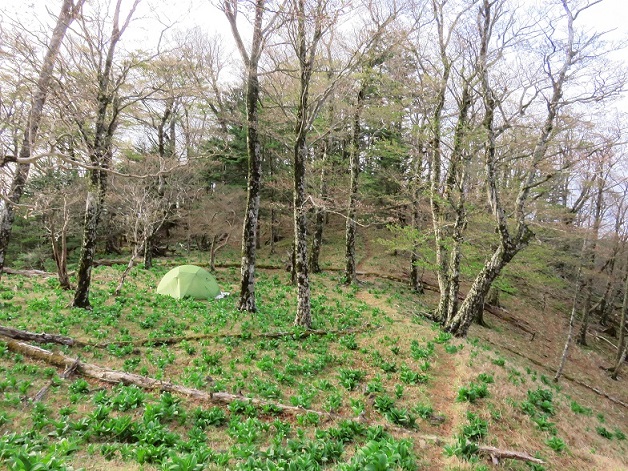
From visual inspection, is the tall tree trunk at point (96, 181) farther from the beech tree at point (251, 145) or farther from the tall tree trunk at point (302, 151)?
the tall tree trunk at point (302, 151)

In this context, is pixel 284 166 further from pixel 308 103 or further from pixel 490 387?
pixel 490 387

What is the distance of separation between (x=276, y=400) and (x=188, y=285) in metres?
9.77

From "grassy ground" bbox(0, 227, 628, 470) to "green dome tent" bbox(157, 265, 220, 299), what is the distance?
978 millimetres

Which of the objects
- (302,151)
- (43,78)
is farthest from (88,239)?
(302,151)

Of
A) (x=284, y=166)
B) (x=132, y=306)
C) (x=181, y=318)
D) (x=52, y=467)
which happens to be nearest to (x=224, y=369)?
(x=181, y=318)

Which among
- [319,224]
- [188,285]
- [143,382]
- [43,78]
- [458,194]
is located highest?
[43,78]

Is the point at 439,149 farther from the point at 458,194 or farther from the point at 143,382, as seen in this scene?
the point at 143,382

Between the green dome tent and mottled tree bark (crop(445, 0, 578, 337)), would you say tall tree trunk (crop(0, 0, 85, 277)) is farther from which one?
mottled tree bark (crop(445, 0, 578, 337))

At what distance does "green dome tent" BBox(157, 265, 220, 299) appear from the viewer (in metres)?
15.8

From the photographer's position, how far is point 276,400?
25.3 feet

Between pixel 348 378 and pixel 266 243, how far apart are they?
26.8 meters

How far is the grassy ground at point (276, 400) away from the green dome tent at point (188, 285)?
3.21 ft

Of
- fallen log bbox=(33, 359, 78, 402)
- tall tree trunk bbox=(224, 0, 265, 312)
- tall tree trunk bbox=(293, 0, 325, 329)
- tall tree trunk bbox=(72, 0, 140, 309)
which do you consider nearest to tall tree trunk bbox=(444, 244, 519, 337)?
tall tree trunk bbox=(293, 0, 325, 329)

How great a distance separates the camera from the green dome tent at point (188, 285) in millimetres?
15821
